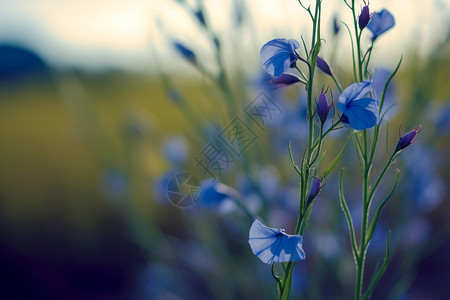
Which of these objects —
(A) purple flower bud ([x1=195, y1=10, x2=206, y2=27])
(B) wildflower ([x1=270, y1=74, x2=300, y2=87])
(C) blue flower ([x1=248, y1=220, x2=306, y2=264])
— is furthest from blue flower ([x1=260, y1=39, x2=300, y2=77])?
(A) purple flower bud ([x1=195, y1=10, x2=206, y2=27])

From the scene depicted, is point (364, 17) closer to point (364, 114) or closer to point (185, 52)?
point (364, 114)

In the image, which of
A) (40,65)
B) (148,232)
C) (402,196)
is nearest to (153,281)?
(148,232)

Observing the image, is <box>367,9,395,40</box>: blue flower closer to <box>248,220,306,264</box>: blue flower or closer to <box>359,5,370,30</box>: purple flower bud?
<box>359,5,370,30</box>: purple flower bud

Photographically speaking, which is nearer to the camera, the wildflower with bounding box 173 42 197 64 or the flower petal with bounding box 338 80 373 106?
the flower petal with bounding box 338 80 373 106

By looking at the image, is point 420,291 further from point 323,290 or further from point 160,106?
point 160,106

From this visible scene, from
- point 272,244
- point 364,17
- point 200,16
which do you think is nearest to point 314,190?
point 272,244
